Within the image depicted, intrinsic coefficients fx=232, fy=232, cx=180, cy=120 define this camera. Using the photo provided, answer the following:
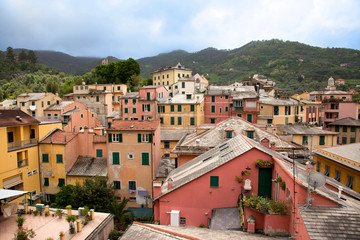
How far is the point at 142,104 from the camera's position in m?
45.2

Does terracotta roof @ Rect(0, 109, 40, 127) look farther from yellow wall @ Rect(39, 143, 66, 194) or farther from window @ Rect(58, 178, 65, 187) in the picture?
window @ Rect(58, 178, 65, 187)

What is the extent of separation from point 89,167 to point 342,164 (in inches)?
1003

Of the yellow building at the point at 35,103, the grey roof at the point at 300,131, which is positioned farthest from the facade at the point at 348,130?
the yellow building at the point at 35,103

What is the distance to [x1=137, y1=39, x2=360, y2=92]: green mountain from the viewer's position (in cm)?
8994

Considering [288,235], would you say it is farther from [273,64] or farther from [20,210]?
[273,64]

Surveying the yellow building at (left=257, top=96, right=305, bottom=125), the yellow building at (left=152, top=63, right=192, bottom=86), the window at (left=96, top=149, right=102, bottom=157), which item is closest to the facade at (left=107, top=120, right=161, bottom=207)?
the window at (left=96, top=149, right=102, bottom=157)

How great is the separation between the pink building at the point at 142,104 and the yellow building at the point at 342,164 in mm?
28825

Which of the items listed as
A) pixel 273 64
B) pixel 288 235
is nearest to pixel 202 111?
pixel 288 235

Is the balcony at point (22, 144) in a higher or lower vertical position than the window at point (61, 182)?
higher

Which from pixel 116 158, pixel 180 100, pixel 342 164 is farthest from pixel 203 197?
pixel 180 100

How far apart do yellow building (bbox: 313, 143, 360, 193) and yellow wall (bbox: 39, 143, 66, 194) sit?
27.7 meters

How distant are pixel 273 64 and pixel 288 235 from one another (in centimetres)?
11550

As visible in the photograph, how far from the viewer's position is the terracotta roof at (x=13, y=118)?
79.8ft

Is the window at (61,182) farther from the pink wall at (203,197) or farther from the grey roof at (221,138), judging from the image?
the pink wall at (203,197)
